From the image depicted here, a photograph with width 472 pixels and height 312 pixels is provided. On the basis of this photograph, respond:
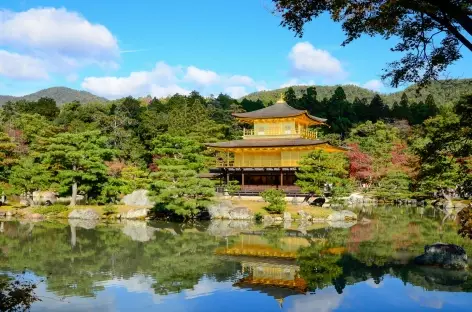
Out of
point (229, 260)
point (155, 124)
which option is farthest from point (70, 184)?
point (155, 124)

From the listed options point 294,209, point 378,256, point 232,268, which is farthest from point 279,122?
point 232,268

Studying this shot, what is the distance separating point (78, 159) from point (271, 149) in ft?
44.6

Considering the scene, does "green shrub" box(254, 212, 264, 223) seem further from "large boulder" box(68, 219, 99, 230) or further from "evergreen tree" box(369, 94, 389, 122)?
"evergreen tree" box(369, 94, 389, 122)

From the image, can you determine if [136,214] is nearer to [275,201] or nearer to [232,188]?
[232,188]

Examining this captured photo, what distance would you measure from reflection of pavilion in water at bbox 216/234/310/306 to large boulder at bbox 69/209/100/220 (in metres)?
10.2

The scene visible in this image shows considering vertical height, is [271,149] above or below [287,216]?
above

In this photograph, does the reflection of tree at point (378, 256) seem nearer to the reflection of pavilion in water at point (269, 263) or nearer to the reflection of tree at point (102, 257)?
the reflection of pavilion in water at point (269, 263)

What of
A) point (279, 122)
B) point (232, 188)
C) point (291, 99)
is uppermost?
point (291, 99)

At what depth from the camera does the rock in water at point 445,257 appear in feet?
44.1

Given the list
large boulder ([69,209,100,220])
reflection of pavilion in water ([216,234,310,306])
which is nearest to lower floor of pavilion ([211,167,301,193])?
large boulder ([69,209,100,220])

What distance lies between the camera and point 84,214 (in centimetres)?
2598

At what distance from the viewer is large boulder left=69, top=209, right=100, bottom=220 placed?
2588 cm

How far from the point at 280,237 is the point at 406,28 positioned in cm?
1366

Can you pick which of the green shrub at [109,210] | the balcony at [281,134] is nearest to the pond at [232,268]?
the green shrub at [109,210]
